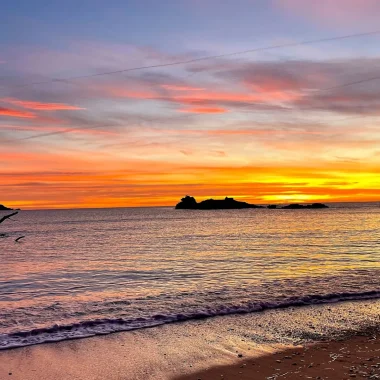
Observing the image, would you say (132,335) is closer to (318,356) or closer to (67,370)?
(67,370)

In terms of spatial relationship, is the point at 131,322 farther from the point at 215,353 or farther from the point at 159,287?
the point at 159,287

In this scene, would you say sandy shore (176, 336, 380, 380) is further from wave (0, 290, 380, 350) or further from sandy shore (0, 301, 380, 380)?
wave (0, 290, 380, 350)

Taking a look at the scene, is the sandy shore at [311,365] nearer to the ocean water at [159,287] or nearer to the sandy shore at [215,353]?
the sandy shore at [215,353]

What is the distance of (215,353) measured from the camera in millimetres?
11086

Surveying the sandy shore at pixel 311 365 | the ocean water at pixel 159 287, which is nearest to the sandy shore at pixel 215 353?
the sandy shore at pixel 311 365

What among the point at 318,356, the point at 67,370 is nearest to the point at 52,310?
the point at 67,370

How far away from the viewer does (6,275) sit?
28.4 meters

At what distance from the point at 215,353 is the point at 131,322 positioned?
4.65 meters

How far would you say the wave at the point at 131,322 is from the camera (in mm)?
13047

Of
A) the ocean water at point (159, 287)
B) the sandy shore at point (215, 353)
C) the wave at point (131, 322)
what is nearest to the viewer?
the sandy shore at point (215, 353)

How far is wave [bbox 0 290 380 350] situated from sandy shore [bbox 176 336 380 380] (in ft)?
16.0

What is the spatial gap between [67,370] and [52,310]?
736cm

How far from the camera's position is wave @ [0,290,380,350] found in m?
13.0

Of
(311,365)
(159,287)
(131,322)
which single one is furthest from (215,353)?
(159,287)
